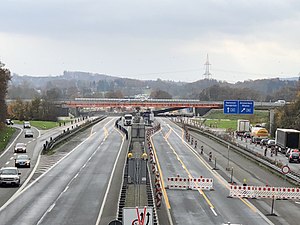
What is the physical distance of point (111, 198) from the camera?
34000mm

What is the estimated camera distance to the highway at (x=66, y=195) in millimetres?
27656

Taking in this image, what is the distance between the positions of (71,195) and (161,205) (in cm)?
618

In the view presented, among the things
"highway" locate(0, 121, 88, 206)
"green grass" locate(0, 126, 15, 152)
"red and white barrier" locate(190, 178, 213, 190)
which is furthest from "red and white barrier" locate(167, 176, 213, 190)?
"green grass" locate(0, 126, 15, 152)

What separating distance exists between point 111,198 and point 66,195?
283cm

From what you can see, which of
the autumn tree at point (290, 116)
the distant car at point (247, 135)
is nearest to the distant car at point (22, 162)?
the autumn tree at point (290, 116)

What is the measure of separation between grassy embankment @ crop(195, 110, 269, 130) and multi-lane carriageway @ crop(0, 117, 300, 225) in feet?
273

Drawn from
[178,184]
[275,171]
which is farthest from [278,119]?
[178,184]

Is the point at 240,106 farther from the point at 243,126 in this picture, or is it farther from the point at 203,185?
the point at 243,126

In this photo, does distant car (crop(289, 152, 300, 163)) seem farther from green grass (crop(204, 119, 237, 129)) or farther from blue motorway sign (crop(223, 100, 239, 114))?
green grass (crop(204, 119, 237, 129))

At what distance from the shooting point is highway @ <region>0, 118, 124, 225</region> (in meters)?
27.7

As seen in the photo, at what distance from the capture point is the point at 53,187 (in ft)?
125

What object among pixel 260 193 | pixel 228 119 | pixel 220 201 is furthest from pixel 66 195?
pixel 228 119

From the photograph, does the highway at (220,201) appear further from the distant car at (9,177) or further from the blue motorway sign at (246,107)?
the distant car at (9,177)

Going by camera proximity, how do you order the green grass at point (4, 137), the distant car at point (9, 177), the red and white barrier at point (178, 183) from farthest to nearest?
1. the green grass at point (4, 137)
2. the red and white barrier at point (178, 183)
3. the distant car at point (9, 177)
